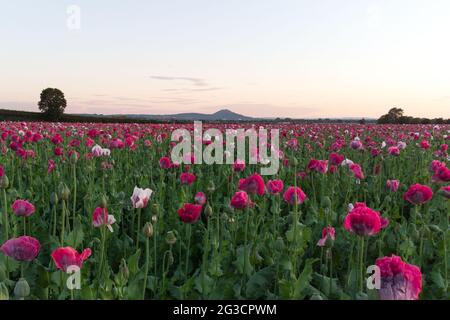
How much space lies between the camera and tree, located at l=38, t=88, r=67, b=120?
49625mm

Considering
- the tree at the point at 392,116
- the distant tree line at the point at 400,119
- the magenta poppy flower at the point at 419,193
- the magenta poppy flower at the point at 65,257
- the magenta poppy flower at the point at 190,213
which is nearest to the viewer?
the magenta poppy flower at the point at 65,257

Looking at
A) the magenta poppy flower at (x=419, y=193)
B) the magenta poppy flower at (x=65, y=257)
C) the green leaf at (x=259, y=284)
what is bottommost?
the green leaf at (x=259, y=284)

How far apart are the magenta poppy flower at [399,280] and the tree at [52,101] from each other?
50.2m

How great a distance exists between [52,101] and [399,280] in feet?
173

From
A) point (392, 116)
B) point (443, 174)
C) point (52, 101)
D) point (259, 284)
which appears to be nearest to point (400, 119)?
point (392, 116)

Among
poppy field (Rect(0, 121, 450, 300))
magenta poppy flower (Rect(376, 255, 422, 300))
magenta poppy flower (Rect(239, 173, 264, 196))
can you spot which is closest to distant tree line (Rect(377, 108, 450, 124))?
poppy field (Rect(0, 121, 450, 300))

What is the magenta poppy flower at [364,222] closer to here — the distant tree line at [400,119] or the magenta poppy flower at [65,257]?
the magenta poppy flower at [65,257]

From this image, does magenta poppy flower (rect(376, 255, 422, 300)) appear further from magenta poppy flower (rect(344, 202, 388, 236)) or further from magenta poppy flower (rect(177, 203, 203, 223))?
magenta poppy flower (rect(177, 203, 203, 223))

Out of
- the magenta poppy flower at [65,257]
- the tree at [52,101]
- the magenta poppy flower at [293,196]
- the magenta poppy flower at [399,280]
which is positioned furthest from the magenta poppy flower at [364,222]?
the tree at [52,101]

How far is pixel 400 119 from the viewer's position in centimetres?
3108

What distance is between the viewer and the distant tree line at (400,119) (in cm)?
2901

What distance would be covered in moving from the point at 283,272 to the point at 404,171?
492 centimetres

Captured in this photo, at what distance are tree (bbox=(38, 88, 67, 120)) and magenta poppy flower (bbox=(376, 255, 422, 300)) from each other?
50177 millimetres

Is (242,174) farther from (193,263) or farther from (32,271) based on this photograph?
(32,271)
